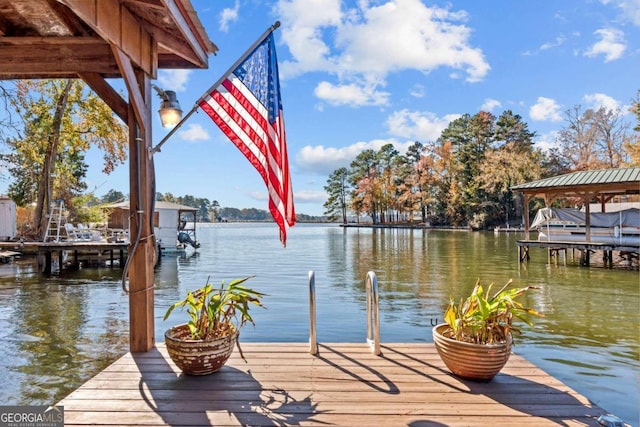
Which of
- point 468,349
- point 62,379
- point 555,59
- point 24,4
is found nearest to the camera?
point 468,349

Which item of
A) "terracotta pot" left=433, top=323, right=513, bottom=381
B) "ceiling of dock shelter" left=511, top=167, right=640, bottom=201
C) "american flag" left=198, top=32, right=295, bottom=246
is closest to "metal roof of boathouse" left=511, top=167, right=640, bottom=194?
"ceiling of dock shelter" left=511, top=167, right=640, bottom=201

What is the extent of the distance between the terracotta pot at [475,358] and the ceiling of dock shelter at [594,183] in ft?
45.2

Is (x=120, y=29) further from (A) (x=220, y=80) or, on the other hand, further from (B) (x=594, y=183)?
(B) (x=594, y=183)

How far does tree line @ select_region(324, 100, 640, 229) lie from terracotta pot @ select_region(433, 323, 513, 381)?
83.2 ft

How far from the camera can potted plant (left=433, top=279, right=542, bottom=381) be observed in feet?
8.48

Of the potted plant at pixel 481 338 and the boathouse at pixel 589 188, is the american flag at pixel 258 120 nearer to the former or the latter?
the potted plant at pixel 481 338

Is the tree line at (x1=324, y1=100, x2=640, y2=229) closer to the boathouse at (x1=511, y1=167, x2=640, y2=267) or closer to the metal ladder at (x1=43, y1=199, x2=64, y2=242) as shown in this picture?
the boathouse at (x1=511, y1=167, x2=640, y2=267)

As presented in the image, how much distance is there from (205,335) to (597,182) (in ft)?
49.7

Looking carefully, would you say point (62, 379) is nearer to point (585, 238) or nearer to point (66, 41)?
point (66, 41)

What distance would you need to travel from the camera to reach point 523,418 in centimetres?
217

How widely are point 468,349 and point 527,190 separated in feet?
49.5

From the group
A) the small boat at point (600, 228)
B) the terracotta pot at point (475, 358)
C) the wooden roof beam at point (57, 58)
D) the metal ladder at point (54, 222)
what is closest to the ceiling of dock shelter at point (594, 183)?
the small boat at point (600, 228)

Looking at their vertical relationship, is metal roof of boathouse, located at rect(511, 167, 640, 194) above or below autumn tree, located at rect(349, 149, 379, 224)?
below

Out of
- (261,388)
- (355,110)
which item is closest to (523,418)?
(261,388)
